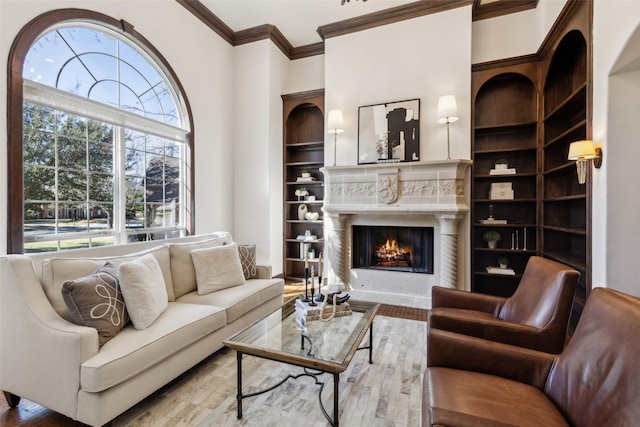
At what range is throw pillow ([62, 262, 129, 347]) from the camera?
5.43 feet

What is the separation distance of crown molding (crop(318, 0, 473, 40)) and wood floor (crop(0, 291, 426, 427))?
409cm

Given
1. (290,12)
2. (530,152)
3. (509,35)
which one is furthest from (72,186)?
(509,35)

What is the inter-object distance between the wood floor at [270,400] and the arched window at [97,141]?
1534 mm

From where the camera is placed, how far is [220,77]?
14.7ft

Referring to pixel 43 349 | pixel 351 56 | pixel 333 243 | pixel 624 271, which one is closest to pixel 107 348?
pixel 43 349

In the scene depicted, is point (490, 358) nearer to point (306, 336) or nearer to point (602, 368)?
point (602, 368)

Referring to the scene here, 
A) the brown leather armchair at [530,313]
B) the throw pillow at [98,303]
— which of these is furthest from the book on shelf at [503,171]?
the throw pillow at [98,303]

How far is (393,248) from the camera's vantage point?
4.30 meters

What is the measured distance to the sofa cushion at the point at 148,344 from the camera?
A: 1.49 m

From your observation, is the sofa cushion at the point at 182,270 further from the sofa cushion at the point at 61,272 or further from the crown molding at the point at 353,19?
the crown molding at the point at 353,19

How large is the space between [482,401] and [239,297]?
1922 mm

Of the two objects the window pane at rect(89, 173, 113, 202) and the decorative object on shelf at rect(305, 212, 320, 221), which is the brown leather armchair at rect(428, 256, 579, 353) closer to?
the decorative object on shelf at rect(305, 212, 320, 221)

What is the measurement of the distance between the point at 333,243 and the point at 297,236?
98 cm

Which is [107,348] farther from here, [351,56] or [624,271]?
[351,56]
